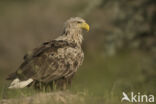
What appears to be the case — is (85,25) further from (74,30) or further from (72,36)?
(72,36)

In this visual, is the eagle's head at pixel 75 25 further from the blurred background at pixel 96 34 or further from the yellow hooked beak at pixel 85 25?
the blurred background at pixel 96 34

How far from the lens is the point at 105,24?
73.0 ft

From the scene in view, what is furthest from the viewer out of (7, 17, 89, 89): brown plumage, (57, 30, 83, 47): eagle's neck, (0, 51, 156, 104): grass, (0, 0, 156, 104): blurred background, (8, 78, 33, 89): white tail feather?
(0, 0, 156, 104): blurred background

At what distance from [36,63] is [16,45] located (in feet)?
40.9

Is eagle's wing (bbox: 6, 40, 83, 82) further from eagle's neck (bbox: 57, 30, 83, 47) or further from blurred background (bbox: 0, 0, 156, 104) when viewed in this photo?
blurred background (bbox: 0, 0, 156, 104)

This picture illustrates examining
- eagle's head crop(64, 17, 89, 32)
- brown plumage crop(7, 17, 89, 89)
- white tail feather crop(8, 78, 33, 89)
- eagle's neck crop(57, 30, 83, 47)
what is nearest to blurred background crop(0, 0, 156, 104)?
eagle's head crop(64, 17, 89, 32)

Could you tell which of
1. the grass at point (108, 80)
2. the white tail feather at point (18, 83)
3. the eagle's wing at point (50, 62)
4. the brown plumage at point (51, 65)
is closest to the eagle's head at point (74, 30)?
the brown plumage at point (51, 65)

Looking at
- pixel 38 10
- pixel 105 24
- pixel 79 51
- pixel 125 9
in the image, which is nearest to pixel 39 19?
pixel 38 10

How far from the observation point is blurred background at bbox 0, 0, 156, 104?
51.7 ft

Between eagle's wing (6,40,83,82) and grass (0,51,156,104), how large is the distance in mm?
278

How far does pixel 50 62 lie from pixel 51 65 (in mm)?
52

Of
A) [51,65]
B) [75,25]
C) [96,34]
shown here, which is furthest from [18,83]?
[96,34]

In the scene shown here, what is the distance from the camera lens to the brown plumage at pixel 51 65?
9555mm

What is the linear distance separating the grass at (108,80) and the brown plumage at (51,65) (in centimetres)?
19
